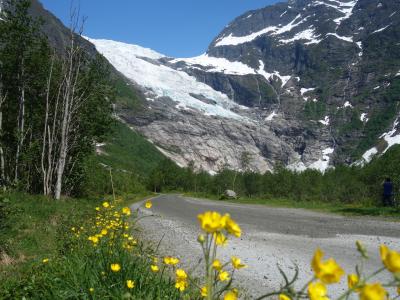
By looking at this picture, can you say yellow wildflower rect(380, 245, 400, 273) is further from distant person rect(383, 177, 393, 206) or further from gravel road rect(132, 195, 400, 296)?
distant person rect(383, 177, 393, 206)

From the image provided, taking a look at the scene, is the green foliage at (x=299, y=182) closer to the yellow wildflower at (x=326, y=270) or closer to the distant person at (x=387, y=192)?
the distant person at (x=387, y=192)

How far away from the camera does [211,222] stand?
1906 mm

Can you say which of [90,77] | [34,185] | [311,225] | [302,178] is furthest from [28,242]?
[302,178]

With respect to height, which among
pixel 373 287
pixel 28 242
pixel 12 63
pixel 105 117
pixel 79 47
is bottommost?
pixel 28 242

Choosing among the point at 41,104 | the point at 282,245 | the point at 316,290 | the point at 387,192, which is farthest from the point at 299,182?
the point at 316,290

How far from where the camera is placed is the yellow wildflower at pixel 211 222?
1885mm

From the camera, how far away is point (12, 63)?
2398cm

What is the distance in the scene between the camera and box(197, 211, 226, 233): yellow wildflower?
188 cm

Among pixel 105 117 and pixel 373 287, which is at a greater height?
pixel 105 117

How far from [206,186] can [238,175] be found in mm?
10836

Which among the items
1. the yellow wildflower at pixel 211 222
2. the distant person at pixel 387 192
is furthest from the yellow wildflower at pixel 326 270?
the distant person at pixel 387 192

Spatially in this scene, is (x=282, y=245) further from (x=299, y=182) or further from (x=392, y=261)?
(x=299, y=182)

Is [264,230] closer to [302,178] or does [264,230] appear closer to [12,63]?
[12,63]

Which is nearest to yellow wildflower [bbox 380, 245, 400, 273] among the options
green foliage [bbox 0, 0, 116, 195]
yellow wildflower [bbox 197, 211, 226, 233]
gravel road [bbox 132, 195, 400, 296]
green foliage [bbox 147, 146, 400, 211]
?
yellow wildflower [bbox 197, 211, 226, 233]
